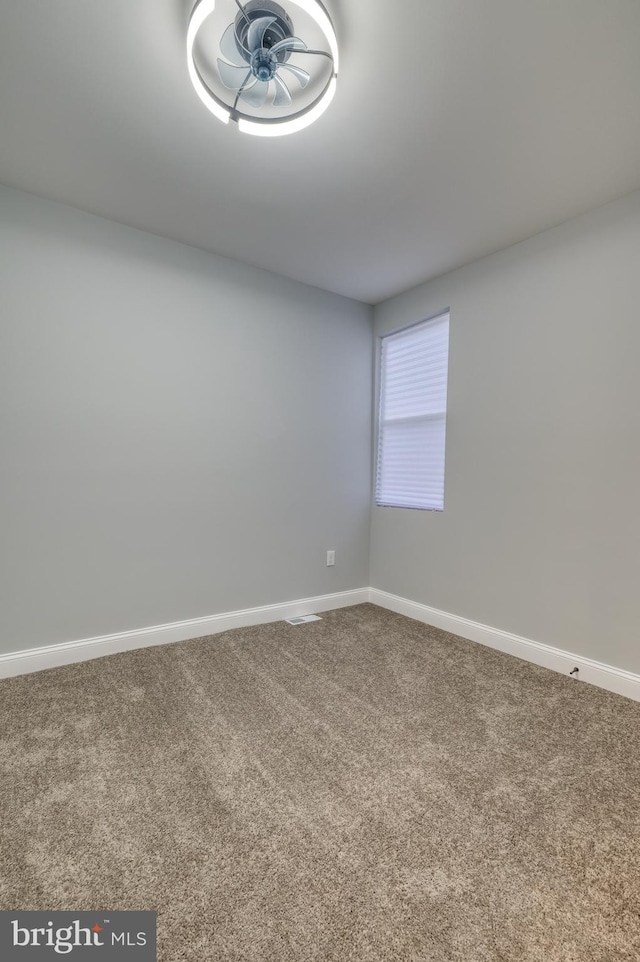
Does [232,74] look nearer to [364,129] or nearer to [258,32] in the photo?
[258,32]

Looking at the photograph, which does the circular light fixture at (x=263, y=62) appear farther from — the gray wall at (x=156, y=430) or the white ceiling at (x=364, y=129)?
the gray wall at (x=156, y=430)

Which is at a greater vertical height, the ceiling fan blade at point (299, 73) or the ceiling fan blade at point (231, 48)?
the ceiling fan blade at point (231, 48)

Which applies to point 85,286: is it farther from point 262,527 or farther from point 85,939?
point 85,939

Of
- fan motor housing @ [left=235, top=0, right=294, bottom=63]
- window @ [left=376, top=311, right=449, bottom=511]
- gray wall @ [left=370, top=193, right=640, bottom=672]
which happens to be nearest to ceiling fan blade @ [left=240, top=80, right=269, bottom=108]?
fan motor housing @ [left=235, top=0, right=294, bottom=63]

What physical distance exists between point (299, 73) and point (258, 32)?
166 millimetres

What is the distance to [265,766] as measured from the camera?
1.57 meters

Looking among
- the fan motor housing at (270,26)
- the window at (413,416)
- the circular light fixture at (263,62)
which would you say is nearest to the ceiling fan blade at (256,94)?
the circular light fixture at (263,62)

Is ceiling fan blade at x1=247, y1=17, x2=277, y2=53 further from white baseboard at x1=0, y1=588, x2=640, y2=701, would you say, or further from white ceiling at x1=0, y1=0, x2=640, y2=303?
white baseboard at x1=0, y1=588, x2=640, y2=701

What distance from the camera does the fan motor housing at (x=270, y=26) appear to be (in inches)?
52.1

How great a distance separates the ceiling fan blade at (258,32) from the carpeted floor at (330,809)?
2.48 metres

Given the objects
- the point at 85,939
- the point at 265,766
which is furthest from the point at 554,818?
the point at 85,939

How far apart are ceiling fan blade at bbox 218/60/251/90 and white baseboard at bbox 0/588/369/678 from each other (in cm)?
267

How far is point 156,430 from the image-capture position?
262 centimetres

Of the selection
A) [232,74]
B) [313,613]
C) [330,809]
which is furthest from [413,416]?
[330,809]
